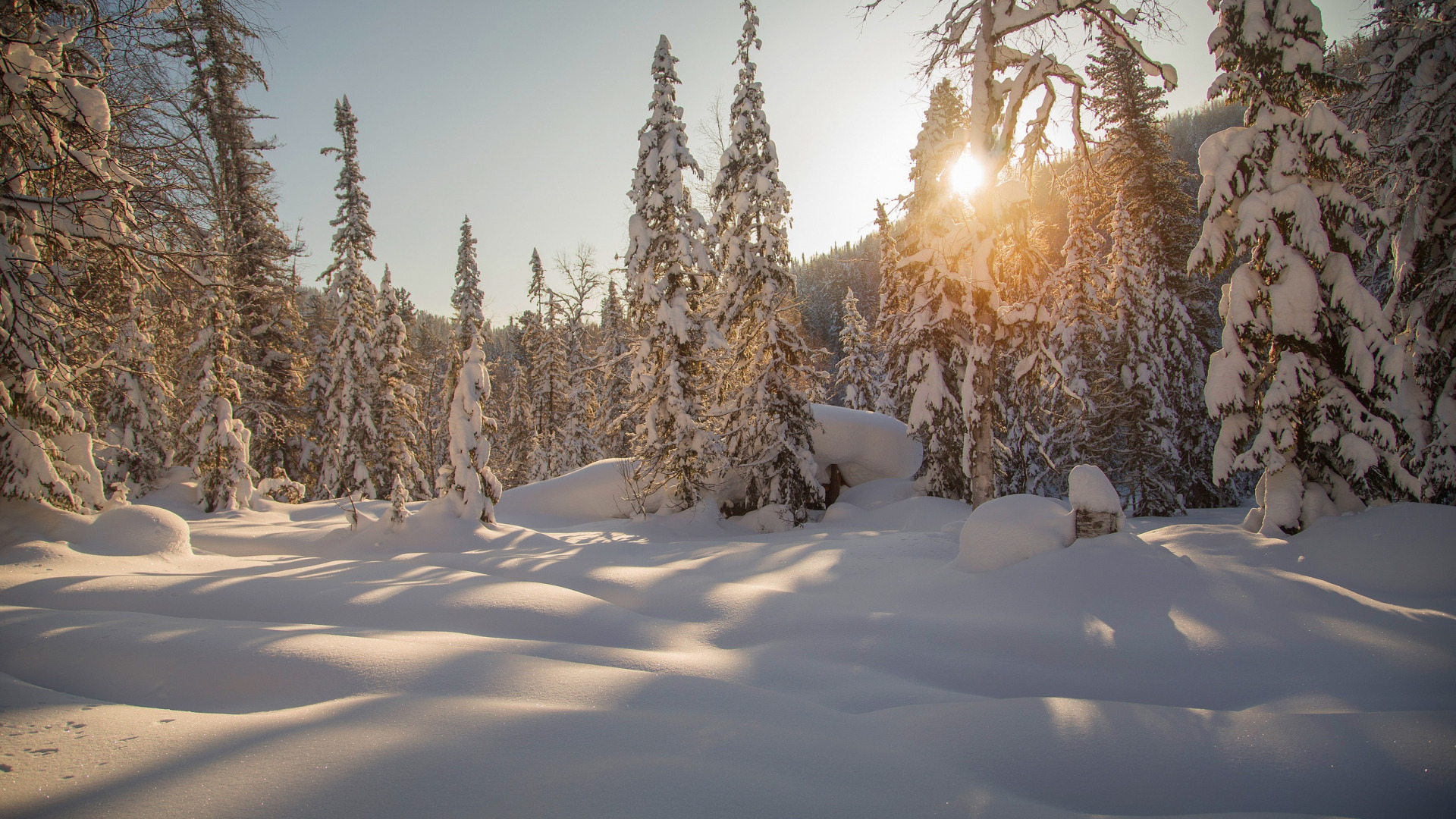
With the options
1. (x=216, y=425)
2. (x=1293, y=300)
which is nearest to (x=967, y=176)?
(x=1293, y=300)

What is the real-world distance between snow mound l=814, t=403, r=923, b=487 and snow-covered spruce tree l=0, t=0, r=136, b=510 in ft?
52.4

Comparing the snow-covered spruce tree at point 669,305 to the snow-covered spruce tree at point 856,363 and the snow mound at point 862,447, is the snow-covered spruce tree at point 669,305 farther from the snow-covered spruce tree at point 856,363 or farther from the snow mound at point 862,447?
the snow-covered spruce tree at point 856,363

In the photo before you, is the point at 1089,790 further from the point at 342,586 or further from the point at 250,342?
the point at 250,342

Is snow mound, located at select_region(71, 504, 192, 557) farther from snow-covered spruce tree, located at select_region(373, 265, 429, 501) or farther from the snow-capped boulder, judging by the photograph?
snow-covered spruce tree, located at select_region(373, 265, 429, 501)

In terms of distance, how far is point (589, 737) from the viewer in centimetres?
291

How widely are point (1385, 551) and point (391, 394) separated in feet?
90.2

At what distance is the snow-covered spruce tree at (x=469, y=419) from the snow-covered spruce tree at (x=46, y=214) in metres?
5.39

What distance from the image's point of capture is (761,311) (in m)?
15.6

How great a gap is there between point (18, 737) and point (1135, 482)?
2317 cm

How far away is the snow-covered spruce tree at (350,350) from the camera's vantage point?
2227 centimetres

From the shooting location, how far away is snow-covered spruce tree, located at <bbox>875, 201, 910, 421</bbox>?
1478cm

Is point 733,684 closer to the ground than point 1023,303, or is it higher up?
closer to the ground

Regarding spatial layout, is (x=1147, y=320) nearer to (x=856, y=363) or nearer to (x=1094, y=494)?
(x=856, y=363)

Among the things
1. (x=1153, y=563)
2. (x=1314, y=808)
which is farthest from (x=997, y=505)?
(x=1314, y=808)
